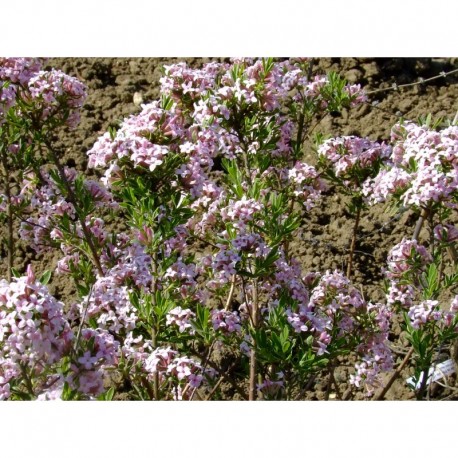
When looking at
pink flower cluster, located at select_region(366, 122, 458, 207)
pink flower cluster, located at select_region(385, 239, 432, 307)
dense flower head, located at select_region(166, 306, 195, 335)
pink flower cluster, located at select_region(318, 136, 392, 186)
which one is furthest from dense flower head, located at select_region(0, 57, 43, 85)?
pink flower cluster, located at select_region(385, 239, 432, 307)

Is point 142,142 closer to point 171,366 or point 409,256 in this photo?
point 171,366

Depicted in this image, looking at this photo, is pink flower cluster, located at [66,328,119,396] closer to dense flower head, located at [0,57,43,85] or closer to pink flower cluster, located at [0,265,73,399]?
pink flower cluster, located at [0,265,73,399]

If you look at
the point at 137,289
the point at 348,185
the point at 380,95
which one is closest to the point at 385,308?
the point at 348,185

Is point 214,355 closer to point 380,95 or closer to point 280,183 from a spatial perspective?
point 280,183

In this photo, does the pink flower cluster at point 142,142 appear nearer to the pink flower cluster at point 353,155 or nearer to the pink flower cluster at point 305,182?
the pink flower cluster at point 305,182

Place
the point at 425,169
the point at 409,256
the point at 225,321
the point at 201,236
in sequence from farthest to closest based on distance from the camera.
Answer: the point at 201,236
the point at 409,256
the point at 225,321
the point at 425,169

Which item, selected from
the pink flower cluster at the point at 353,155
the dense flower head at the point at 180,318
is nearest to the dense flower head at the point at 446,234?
the pink flower cluster at the point at 353,155

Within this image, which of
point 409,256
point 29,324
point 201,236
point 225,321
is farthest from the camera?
point 201,236

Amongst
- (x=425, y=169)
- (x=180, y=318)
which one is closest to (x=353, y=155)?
(x=425, y=169)
